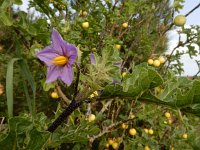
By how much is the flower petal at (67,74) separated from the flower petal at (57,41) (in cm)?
6

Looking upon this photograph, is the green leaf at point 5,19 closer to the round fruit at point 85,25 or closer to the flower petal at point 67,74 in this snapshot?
the flower petal at point 67,74

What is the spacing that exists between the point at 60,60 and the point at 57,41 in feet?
0.16

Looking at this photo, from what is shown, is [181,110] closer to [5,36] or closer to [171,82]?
[171,82]

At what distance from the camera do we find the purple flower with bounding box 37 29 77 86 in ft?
2.85

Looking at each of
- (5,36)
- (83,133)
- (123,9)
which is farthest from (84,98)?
(5,36)

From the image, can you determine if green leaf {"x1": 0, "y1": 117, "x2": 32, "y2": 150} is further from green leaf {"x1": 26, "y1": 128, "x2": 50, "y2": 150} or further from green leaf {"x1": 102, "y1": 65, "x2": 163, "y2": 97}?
green leaf {"x1": 102, "y1": 65, "x2": 163, "y2": 97}

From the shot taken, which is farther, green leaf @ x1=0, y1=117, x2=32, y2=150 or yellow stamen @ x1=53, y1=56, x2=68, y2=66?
yellow stamen @ x1=53, y1=56, x2=68, y2=66

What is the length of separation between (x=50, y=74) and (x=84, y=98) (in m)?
0.17

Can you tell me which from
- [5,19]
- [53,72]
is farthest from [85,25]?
[53,72]

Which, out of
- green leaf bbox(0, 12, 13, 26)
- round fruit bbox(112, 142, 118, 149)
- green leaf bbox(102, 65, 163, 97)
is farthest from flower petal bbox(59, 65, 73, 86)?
round fruit bbox(112, 142, 118, 149)

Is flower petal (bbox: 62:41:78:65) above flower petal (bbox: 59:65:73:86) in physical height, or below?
above

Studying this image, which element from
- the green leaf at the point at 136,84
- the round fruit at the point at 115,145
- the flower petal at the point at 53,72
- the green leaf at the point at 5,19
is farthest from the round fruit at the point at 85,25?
the green leaf at the point at 136,84

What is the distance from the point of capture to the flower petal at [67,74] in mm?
868

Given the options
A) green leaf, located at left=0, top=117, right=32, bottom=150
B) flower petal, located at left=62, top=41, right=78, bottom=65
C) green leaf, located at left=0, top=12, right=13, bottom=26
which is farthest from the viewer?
green leaf, located at left=0, top=12, right=13, bottom=26
